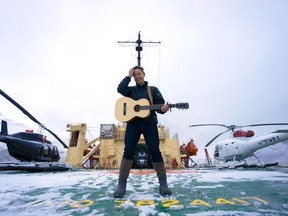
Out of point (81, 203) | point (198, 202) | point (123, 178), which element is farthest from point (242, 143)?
point (81, 203)

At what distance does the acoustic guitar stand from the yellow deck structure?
33.2 feet

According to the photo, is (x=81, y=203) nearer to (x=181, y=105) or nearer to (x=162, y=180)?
(x=162, y=180)

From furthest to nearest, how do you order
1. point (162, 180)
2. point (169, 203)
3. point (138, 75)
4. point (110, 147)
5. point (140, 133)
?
1. point (110, 147)
2. point (138, 75)
3. point (140, 133)
4. point (162, 180)
5. point (169, 203)

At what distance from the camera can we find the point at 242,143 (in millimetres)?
13891

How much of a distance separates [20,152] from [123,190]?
11.4 m

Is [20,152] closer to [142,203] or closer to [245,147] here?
[142,203]

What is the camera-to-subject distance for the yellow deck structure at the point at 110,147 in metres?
13.3

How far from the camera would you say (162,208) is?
205cm

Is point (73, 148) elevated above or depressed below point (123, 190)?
above

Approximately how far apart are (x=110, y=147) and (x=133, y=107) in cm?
1099

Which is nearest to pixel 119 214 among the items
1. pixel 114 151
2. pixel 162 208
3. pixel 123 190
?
pixel 162 208

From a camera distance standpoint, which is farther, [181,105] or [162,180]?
[181,105]

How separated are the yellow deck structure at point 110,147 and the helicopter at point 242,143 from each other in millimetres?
2480

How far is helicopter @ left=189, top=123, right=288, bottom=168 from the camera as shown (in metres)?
12.2
